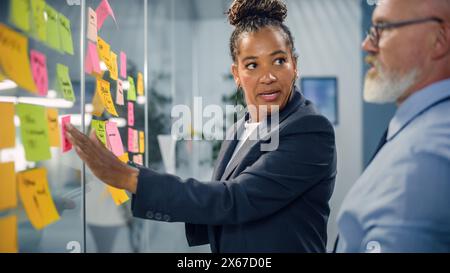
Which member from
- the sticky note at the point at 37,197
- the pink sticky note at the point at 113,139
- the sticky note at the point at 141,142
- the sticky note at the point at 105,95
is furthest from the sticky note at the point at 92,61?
the sticky note at the point at 141,142

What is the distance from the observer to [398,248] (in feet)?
1.87

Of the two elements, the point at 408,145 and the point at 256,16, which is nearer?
the point at 408,145

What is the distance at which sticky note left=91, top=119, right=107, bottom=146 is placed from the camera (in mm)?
962

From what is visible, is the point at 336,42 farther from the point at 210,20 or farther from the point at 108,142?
the point at 108,142

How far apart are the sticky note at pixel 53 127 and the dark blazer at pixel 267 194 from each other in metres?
0.18

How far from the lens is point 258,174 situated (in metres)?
0.82

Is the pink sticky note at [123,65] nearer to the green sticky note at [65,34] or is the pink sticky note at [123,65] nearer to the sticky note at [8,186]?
the green sticky note at [65,34]

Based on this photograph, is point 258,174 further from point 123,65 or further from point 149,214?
point 123,65

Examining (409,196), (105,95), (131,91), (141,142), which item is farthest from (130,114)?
(409,196)

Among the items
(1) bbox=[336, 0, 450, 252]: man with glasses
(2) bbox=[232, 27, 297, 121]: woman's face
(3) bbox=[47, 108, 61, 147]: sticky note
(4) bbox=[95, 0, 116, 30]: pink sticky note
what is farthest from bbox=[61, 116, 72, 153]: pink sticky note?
(1) bbox=[336, 0, 450, 252]: man with glasses

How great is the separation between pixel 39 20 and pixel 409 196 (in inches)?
26.0

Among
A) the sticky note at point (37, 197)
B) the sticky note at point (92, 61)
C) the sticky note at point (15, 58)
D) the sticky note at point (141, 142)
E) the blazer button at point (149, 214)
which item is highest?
the sticky note at point (92, 61)

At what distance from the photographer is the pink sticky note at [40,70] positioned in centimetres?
71
